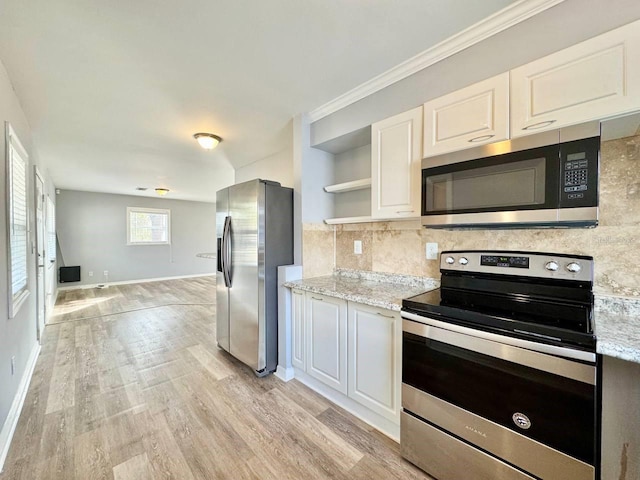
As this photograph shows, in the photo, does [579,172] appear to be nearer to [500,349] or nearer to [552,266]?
[552,266]

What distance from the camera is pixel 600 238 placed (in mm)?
1427

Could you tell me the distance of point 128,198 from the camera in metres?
7.39

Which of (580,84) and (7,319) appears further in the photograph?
(7,319)

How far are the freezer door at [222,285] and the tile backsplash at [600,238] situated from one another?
63.9 inches

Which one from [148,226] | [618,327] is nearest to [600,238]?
[618,327]

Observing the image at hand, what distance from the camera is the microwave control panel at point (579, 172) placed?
46.9 inches

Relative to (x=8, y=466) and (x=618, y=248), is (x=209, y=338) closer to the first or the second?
(x=8, y=466)

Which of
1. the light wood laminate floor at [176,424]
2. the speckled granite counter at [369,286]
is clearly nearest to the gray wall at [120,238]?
the light wood laminate floor at [176,424]

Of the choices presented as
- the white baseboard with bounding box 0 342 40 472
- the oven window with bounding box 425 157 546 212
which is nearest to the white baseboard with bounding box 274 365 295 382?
the white baseboard with bounding box 0 342 40 472

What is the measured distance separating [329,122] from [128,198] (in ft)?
23.5

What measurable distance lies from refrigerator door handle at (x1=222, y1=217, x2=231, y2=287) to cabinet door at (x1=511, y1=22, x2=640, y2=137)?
7.76 feet

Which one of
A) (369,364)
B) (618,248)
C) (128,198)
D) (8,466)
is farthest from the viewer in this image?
(128,198)

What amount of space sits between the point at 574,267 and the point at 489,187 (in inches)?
22.7

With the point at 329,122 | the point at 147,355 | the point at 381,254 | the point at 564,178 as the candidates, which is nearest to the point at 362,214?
the point at 381,254
